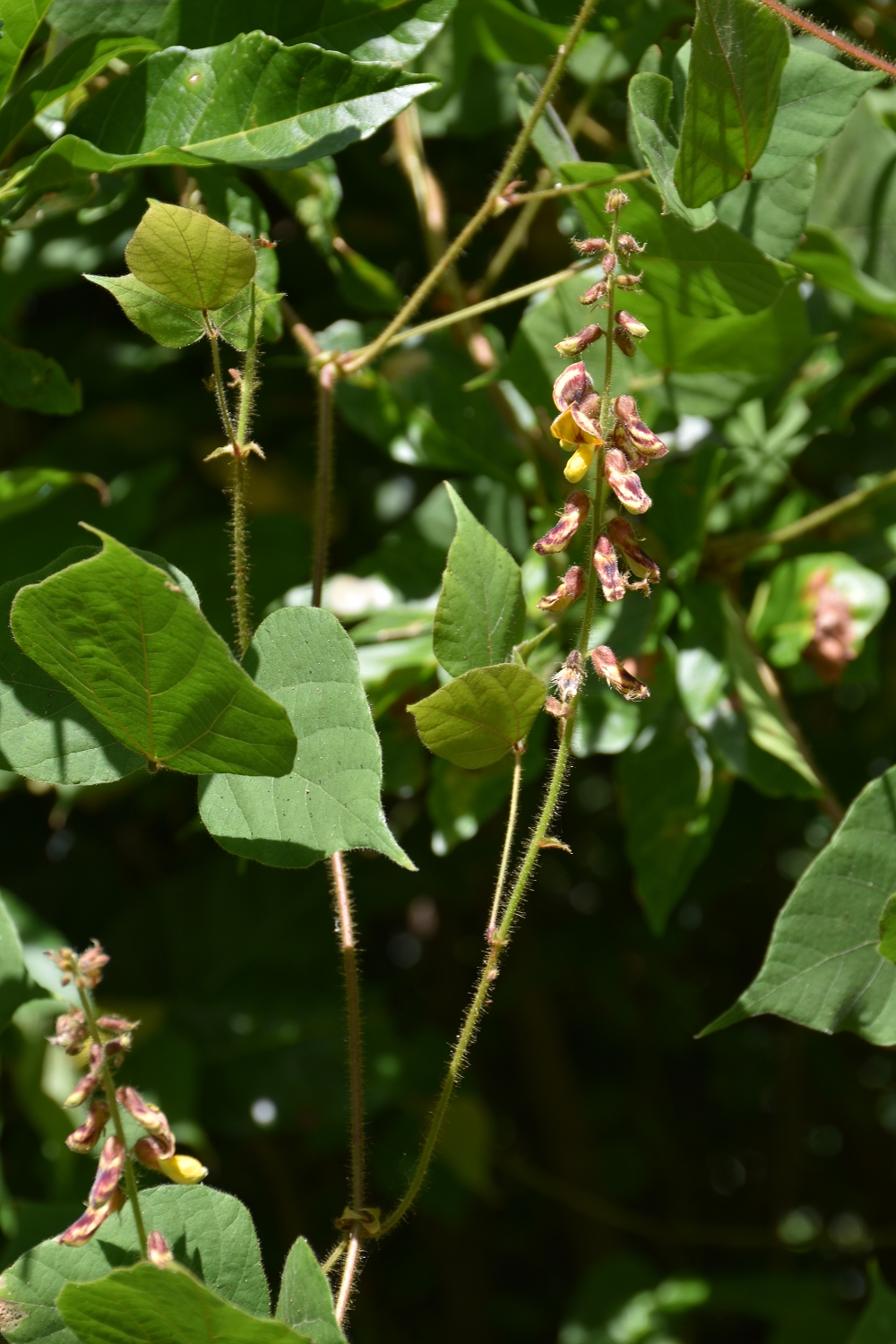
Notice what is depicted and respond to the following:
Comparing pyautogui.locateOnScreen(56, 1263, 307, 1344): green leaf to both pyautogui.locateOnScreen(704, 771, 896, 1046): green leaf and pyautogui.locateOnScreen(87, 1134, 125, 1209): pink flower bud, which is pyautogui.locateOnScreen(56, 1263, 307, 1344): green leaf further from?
pyautogui.locateOnScreen(704, 771, 896, 1046): green leaf

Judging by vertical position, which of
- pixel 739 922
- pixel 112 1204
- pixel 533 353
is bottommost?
pixel 739 922

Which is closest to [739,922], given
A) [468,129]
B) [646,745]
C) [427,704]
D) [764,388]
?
[646,745]

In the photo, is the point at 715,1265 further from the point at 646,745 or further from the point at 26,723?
the point at 26,723

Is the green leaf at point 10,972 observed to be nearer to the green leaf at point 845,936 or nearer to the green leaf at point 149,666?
the green leaf at point 149,666

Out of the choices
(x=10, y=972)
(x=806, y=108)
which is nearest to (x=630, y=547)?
(x=806, y=108)

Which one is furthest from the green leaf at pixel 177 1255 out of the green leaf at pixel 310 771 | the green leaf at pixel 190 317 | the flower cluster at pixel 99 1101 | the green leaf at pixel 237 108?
the green leaf at pixel 237 108

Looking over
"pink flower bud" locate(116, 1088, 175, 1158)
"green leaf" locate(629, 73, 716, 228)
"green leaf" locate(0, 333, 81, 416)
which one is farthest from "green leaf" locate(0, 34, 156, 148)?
"pink flower bud" locate(116, 1088, 175, 1158)
